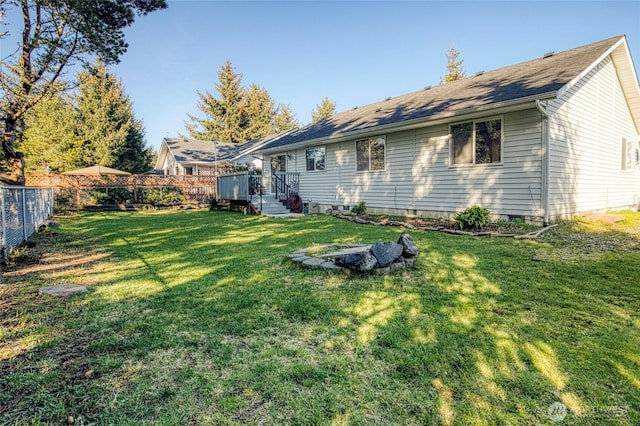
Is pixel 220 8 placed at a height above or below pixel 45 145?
above

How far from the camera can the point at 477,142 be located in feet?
29.8

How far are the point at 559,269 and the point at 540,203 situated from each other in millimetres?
4163

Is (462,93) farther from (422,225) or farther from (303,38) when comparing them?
(303,38)

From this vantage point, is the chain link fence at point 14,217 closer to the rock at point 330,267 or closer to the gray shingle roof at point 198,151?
the rock at point 330,267

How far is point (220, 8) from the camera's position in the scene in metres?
15.0

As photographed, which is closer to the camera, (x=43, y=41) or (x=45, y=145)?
(x=43, y=41)

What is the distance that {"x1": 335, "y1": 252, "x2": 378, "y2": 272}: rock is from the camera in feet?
14.3

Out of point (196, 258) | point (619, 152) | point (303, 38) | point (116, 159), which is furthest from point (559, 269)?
point (116, 159)

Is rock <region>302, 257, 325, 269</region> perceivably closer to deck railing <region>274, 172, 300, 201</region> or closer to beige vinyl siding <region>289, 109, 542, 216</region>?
beige vinyl siding <region>289, 109, 542, 216</region>

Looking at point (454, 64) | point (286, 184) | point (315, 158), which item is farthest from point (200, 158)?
point (454, 64)

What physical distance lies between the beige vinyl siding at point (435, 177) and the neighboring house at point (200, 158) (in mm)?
12449

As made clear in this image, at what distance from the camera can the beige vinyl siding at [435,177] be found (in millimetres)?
8203

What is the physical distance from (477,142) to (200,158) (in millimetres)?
23393

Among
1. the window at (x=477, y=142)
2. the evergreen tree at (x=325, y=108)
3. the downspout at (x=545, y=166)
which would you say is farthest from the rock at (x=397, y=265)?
the evergreen tree at (x=325, y=108)
